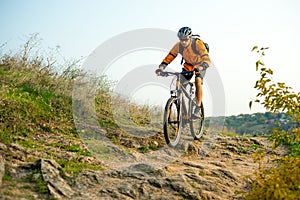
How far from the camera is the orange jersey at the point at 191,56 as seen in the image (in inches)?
300

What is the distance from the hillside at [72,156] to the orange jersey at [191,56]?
1656 millimetres

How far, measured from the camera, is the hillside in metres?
4.39

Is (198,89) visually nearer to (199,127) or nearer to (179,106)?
(179,106)

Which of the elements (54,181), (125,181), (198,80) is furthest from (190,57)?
(54,181)

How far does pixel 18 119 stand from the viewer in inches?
242

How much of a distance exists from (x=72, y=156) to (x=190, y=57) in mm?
3479

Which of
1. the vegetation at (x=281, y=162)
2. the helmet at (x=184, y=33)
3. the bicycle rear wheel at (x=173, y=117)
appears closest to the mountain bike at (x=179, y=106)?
the bicycle rear wheel at (x=173, y=117)

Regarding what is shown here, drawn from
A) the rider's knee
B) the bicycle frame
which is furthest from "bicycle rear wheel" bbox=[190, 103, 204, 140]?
the rider's knee

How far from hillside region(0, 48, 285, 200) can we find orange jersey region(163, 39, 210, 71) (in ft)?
5.43

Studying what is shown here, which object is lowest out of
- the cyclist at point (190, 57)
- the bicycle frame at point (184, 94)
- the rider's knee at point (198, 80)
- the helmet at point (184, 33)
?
the bicycle frame at point (184, 94)

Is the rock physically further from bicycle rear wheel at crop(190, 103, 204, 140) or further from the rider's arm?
bicycle rear wheel at crop(190, 103, 204, 140)

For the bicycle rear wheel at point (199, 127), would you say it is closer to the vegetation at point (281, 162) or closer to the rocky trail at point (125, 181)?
the rocky trail at point (125, 181)

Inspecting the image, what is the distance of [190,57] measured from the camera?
7727mm

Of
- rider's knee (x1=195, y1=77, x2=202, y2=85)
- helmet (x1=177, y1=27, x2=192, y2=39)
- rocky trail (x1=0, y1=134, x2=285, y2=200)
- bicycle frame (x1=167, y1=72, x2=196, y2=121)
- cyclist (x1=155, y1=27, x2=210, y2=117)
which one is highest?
helmet (x1=177, y1=27, x2=192, y2=39)
